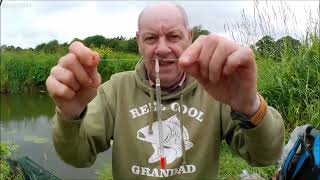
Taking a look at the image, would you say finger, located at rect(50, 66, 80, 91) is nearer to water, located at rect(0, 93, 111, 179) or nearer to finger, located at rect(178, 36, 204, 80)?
finger, located at rect(178, 36, 204, 80)

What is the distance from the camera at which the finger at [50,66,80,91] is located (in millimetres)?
1191

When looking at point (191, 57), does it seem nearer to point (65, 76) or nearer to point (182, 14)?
point (65, 76)

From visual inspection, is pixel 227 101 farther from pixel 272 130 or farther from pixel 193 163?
pixel 193 163

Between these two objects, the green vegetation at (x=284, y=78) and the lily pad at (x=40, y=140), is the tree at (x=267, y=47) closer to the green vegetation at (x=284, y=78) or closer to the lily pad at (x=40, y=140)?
the green vegetation at (x=284, y=78)

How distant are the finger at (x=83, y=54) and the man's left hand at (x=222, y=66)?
9.5 inches

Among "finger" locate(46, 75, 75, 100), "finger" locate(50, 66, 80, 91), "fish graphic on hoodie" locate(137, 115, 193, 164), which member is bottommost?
"fish graphic on hoodie" locate(137, 115, 193, 164)

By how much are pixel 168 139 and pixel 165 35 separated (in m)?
0.47

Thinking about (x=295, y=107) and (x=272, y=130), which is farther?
(x=295, y=107)

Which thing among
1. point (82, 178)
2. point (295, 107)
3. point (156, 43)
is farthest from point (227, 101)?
point (82, 178)

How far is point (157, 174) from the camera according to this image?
1.94 m

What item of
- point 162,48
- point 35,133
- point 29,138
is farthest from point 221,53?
point 35,133

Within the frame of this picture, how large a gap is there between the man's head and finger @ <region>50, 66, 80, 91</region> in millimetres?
721

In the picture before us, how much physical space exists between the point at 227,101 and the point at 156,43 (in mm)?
641

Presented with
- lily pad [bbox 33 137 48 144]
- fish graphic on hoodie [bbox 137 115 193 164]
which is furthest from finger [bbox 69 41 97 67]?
lily pad [bbox 33 137 48 144]
